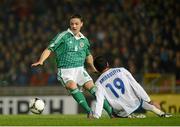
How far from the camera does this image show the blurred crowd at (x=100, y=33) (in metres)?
22.7

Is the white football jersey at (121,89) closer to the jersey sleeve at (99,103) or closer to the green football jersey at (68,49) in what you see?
the jersey sleeve at (99,103)

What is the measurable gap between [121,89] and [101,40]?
10666 millimetres

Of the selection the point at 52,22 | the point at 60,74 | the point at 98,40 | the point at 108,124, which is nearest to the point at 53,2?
the point at 52,22

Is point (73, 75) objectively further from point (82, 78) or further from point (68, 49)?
point (68, 49)

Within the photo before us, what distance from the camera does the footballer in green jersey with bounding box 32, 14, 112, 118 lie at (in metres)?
14.4

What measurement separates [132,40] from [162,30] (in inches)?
40.9

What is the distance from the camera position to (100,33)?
24469 millimetres

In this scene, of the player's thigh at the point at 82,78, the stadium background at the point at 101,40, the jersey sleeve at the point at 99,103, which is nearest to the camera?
the jersey sleeve at the point at 99,103

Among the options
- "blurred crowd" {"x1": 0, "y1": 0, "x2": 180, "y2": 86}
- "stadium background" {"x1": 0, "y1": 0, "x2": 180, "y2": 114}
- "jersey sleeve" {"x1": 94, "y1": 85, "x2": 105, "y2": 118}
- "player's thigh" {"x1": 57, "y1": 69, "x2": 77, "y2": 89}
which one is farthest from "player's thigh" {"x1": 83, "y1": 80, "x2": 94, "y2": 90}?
"blurred crowd" {"x1": 0, "y1": 0, "x2": 180, "y2": 86}

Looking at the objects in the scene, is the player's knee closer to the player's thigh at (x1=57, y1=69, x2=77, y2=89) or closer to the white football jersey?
the player's thigh at (x1=57, y1=69, x2=77, y2=89)

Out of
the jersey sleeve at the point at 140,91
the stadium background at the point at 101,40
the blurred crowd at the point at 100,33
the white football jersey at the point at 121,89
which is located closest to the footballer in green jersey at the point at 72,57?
the white football jersey at the point at 121,89

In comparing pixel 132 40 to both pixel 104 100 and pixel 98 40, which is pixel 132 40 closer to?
pixel 98 40

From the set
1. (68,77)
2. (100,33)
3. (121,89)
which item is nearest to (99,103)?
(121,89)

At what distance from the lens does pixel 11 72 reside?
22562mm
